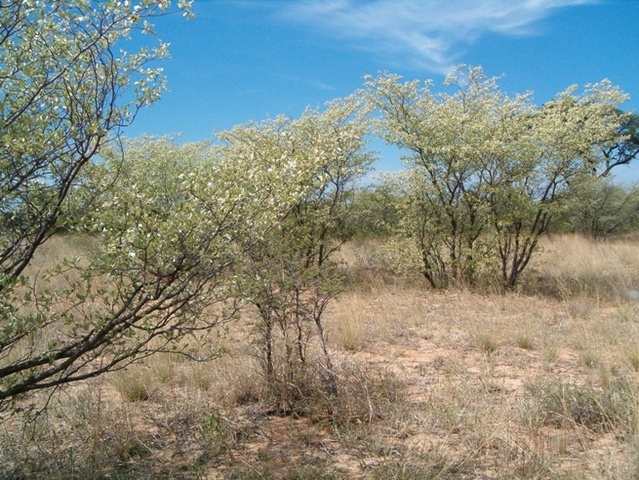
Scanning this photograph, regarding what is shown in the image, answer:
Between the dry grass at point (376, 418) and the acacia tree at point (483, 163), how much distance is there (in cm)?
351

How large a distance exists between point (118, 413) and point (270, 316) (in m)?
1.38

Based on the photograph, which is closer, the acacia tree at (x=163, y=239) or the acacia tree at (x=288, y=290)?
the acacia tree at (x=163, y=239)

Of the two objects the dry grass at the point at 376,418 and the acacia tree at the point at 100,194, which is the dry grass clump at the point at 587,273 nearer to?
the dry grass at the point at 376,418

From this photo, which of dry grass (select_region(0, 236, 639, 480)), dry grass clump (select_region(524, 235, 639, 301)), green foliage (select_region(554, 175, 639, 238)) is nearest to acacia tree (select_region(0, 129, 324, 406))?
dry grass (select_region(0, 236, 639, 480))

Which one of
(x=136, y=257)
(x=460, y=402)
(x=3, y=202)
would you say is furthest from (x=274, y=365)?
(x=3, y=202)

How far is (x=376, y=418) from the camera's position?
4.06 metres

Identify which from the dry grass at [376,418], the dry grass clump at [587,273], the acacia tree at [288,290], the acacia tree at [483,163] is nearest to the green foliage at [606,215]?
the dry grass clump at [587,273]

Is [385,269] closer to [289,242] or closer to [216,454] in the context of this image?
[289,242]

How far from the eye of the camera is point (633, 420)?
371 centimetres

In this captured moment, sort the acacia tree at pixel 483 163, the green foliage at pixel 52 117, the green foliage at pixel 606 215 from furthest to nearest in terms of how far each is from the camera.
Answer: the green foliage at pixel 606 215
the acacia tree at pixel 483 163
the green foliage at pixel 52 117

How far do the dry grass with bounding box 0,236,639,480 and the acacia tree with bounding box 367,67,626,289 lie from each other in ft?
11.5

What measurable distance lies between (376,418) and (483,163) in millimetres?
6494

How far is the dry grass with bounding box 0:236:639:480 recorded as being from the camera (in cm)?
338

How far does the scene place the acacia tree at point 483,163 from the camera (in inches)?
357
